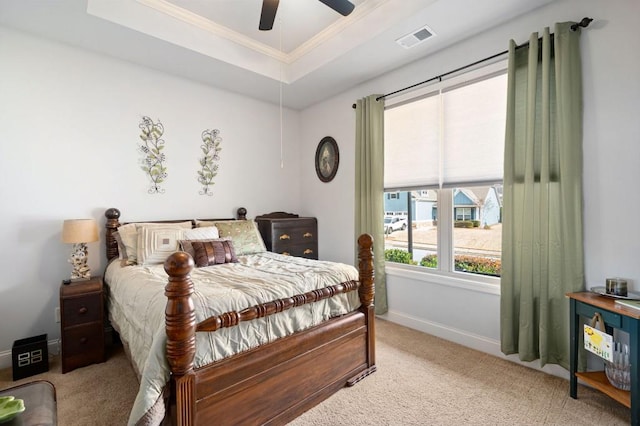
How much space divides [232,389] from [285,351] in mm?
342

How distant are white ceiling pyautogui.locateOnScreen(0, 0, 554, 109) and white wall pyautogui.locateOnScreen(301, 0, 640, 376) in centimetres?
15

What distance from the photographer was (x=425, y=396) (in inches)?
79.3

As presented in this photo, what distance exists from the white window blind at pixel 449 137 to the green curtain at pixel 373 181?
124mm

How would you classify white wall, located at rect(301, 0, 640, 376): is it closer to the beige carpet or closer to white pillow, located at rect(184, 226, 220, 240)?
the beige carpet

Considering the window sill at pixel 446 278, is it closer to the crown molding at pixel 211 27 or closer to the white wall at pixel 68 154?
the white wall at pixel 68 154

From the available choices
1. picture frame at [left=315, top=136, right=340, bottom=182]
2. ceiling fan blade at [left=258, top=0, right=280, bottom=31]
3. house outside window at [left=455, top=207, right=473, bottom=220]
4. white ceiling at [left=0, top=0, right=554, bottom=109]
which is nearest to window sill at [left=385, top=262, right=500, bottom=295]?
house outside window at [left=455, top=207, right=473, bottom=220]

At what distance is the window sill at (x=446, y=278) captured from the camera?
262 cm

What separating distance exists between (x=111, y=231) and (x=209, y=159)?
129 cm

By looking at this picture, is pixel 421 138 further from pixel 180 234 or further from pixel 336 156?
pixel 180 234

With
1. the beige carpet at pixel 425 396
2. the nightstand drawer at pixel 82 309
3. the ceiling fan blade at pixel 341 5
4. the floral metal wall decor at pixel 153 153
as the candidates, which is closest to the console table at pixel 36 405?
the beige carpet at pixel 425 396

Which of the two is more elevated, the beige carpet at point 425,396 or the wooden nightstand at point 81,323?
the wooden nightstand at point 81,323

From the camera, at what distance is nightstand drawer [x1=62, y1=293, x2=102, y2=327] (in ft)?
7.65

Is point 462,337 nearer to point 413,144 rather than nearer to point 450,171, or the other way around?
point 450,171

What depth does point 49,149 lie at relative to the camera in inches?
105
